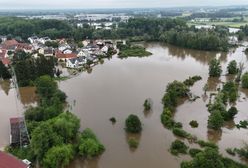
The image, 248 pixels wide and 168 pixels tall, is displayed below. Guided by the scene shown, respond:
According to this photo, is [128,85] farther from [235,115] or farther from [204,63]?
[204,63]

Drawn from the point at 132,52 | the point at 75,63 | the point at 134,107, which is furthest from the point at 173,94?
the point at 132,52

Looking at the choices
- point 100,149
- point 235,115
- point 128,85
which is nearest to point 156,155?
point 100,149

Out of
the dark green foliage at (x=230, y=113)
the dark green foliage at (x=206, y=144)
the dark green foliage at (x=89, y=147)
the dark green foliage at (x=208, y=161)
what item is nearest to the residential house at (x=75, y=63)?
the dark green foliage at (x=89, y=147)

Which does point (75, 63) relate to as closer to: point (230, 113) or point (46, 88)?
point (46, 88)

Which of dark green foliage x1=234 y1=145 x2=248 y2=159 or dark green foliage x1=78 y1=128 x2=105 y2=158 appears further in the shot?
dark green foliage x1=234 y1=145 x2=248 y2=159

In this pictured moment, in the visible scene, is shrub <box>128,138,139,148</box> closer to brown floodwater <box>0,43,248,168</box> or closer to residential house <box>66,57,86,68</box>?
brown floodwater <box>0,43,248,168</box>

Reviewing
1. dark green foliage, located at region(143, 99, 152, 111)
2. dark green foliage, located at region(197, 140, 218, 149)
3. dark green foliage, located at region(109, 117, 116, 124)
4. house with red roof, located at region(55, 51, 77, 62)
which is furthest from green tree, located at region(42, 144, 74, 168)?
house with red roof, located at region(55, 51, 77, 62)

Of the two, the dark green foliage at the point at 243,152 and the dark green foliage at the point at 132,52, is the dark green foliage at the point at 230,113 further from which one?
the dark green foliage at the point at 132,52
